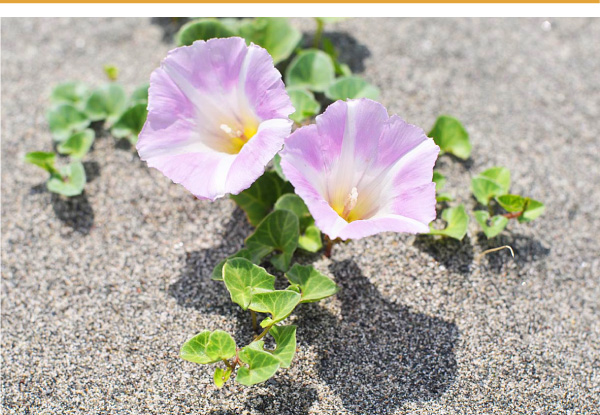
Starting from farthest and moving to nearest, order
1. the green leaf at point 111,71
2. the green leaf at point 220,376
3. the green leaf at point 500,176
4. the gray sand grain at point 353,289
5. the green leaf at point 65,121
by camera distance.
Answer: the green leaf at point 111,71 → the green leaf at point 65,121 → the green leaf at point 500,176 → the gray sand grain at point 353,289 → the green leaf at point 220,376

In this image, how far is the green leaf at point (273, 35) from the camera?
2.33m

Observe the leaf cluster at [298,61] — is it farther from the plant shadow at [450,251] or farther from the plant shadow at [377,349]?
the plant shadow at [377,349]

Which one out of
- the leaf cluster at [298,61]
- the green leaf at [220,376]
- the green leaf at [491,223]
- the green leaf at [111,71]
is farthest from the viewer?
the green leaf at [111,71]

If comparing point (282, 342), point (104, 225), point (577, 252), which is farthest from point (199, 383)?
point (577, 252)

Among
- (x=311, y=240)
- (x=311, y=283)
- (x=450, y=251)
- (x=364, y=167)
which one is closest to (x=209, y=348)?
(x=311, y=283)

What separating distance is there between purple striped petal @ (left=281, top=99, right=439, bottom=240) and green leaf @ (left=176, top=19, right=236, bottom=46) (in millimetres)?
830

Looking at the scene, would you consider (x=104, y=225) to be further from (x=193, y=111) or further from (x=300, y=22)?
(x=300, y=22)

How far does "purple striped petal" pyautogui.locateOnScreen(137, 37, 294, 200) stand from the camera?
1.54m

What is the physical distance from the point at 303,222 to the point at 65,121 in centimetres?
102

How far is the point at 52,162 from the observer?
2.13 m

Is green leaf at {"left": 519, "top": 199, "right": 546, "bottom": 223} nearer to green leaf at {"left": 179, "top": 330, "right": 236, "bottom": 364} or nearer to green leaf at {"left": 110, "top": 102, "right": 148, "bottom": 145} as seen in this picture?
green leaf at {"left": 179, "top": 330, "right": 236, "bottom": 364}

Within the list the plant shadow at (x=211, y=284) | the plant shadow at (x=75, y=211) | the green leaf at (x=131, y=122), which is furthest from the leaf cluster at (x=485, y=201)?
the plant shadow at (x=75, y=211)

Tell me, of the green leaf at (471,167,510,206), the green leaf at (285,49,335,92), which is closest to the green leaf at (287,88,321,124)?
the green leaf at (285,49,335,92)

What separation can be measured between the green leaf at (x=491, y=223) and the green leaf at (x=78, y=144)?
53.0 inches
